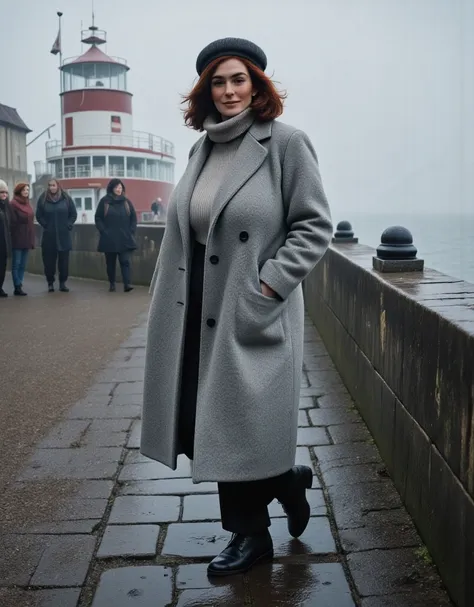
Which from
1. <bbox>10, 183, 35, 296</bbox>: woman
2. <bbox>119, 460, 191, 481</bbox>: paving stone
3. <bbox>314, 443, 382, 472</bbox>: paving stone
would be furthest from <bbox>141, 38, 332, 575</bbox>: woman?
<bbox>10, 183, 35, 296</bbox>: woman

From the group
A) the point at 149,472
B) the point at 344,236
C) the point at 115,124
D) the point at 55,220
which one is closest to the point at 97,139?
the point at 115,124

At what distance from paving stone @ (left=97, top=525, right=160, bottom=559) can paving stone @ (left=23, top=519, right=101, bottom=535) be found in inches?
3.0

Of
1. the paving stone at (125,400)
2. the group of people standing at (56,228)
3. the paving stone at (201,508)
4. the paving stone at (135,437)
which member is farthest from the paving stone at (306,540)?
the group of people standing at (56,228)

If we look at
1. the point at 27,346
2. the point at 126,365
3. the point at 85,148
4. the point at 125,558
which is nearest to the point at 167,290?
the point at 125,558

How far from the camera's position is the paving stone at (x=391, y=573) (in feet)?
10.6

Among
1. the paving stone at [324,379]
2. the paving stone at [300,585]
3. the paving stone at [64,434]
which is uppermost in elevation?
the paving stone at [324,379]

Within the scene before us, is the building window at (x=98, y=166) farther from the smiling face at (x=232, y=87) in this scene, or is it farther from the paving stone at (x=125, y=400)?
the smiling face at (x=232, y=87)

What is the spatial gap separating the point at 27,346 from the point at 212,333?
5958 millimetres

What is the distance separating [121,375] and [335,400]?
1.89 m

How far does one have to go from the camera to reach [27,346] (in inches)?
357

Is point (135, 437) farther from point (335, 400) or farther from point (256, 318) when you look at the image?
point (256, 318)

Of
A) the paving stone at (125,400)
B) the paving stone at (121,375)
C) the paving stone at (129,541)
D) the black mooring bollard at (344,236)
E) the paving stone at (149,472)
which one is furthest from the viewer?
the black mooring bollard at (344,236)

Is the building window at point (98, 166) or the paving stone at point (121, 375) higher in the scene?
the building window at point (98, 166)

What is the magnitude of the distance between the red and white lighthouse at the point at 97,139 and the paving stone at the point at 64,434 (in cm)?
4989
